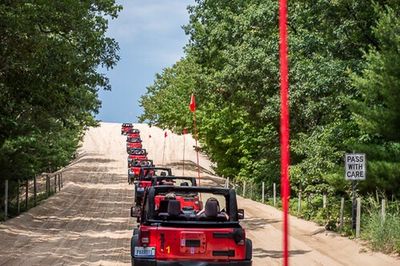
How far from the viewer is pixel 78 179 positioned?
1972 inches

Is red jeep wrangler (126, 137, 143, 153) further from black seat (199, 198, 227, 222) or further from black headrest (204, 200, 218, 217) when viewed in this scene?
black headrest (204, 200, 218, 217)

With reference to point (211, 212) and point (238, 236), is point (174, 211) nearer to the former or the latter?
point (211, 212)

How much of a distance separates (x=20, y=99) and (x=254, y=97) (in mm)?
15410

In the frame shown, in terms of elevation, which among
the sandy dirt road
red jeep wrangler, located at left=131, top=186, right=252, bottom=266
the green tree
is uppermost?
the green tree

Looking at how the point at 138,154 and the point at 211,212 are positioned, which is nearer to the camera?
the point at 211,212

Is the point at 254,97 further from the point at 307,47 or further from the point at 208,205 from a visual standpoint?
the point at 208,205

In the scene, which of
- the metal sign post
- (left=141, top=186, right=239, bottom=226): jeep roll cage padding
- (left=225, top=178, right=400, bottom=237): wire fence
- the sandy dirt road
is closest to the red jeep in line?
the sandy dirt road

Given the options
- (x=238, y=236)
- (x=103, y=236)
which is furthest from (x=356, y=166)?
(x=238, y=236)

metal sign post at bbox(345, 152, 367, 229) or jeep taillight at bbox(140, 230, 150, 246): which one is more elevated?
metal sign post at bbox(345, 152, 367, 229)

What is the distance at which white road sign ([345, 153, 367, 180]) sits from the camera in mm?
18047

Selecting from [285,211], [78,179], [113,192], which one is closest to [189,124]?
[78,179]

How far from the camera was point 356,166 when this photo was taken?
18.1m

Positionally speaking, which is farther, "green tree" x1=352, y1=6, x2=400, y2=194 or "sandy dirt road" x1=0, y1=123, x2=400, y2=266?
"green tree" x1=352, y1=6, x2=400, y2=194

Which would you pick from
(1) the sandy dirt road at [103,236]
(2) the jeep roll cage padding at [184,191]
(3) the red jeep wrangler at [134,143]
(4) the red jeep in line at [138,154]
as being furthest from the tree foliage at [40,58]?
(3) the red jeep wrangler at [134,143]
